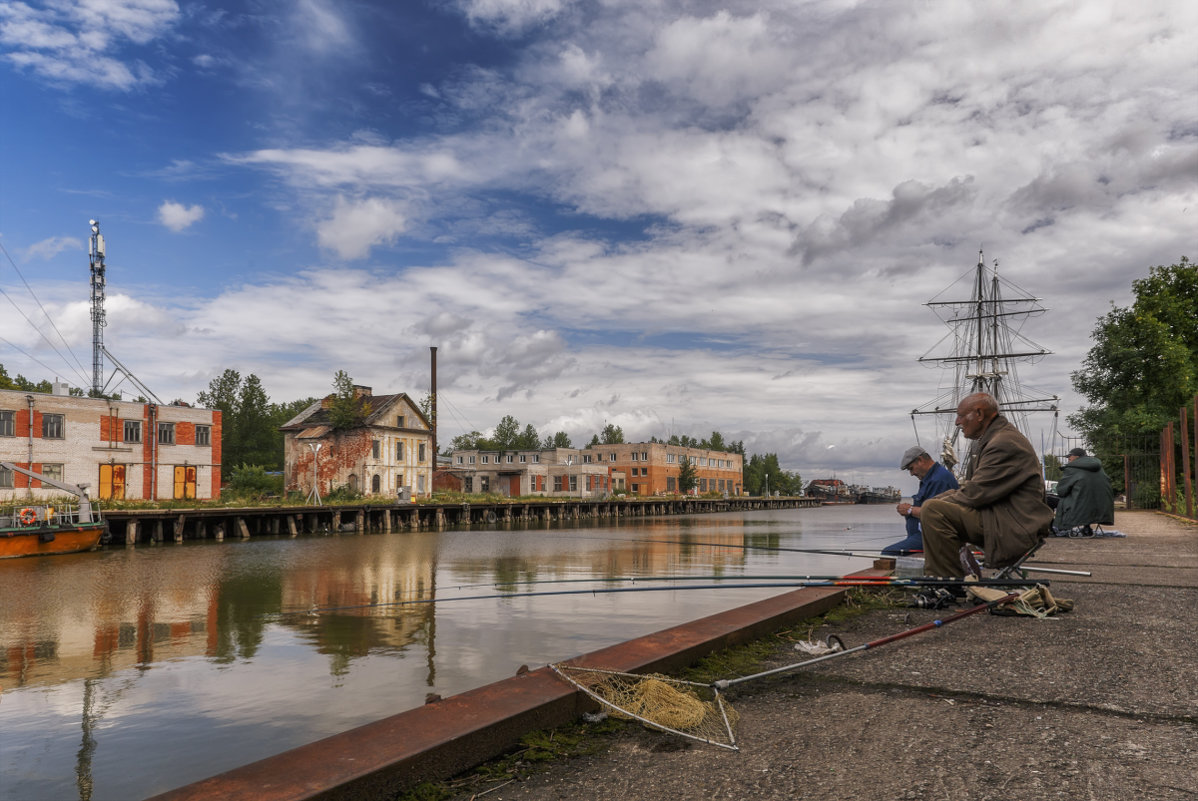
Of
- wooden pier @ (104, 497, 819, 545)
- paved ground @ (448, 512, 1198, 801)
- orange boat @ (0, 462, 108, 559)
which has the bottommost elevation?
wooden pier @ (104, 497, 819, 545)

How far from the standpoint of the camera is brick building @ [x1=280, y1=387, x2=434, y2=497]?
4950 centimetres

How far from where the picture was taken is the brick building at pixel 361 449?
49.5 m

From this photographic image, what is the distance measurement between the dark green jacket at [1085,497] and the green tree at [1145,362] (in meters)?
29.3

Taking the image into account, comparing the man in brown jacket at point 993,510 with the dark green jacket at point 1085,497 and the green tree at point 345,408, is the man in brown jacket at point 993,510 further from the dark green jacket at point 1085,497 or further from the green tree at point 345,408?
the green tree at point 345,408

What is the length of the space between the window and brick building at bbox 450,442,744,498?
128 feet

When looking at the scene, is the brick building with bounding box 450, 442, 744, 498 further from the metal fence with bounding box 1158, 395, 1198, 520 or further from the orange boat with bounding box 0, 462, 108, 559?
the metal fence with bounding box 1158, 395, 1198, 520

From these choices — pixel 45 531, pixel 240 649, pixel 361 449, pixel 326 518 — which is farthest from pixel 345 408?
pixel 240 649

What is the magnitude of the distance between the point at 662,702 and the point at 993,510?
292 cm

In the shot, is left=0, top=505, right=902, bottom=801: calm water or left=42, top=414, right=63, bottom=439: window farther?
left=42, top=414, right=63, bottom=439: window

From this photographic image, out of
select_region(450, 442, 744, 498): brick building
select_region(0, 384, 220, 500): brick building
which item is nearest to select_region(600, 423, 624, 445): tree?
select_region(450, 442, 744, 498): brick building

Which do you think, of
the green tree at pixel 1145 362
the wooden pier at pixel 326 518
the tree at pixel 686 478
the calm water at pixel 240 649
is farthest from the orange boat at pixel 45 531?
the tree at pixel 686 478

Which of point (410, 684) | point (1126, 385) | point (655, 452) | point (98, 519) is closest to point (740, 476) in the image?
point (655, 452)

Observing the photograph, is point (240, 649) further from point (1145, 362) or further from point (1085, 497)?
point (1145, 362)

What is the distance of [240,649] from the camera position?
9.50m
